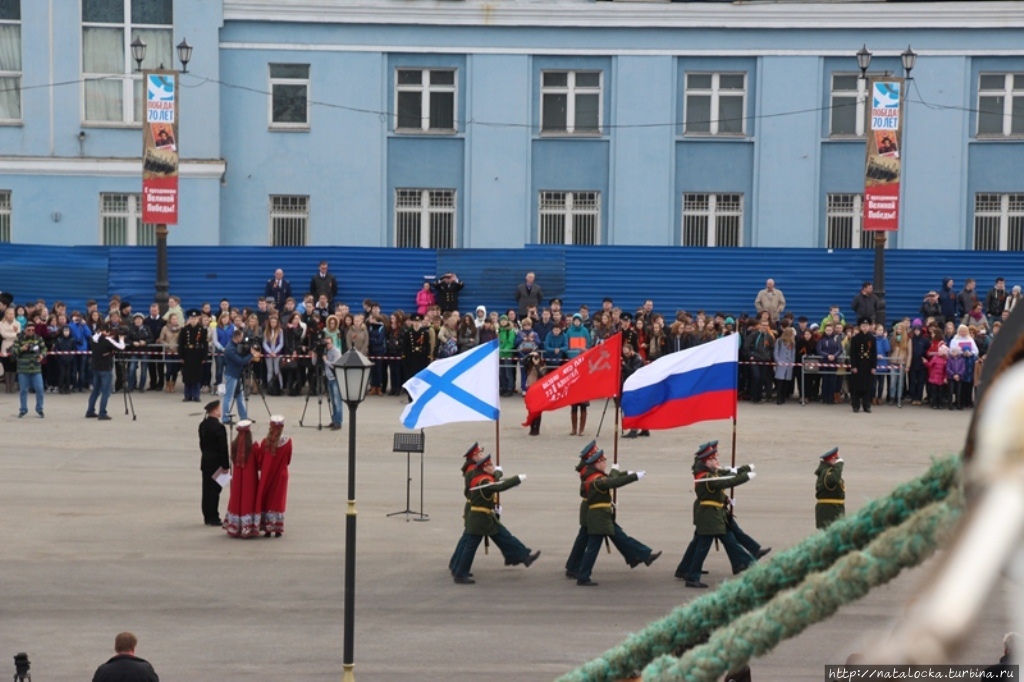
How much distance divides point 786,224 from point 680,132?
379 cm

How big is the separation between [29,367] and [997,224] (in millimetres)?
25494

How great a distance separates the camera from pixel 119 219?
39562 mm

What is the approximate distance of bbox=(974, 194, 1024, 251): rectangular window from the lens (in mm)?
39906

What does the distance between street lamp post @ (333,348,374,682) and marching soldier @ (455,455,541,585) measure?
2.61 metres

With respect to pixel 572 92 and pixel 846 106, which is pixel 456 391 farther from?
pixel 846 106

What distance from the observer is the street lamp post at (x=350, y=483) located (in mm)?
13216

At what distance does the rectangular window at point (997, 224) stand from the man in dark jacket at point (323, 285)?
17425 mm

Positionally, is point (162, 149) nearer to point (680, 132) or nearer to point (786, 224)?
point (680, 132)

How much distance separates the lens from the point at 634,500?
866 inches

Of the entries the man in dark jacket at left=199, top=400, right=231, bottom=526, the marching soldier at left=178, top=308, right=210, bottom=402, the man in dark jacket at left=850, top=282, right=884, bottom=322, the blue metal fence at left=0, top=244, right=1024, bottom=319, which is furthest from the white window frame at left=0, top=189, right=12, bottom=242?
the man in dark jacket at left=850, top=282, right=884, bottom=322

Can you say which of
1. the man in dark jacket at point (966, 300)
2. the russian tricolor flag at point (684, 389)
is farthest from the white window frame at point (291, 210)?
the russian tricolor flag at point (684, 389)

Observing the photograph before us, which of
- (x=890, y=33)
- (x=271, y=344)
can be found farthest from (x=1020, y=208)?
(x=271, y=344)

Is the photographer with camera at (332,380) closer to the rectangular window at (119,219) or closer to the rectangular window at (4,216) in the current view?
the rectangular window at (119,219)

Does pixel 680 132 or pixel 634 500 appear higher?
pixel 680 132
